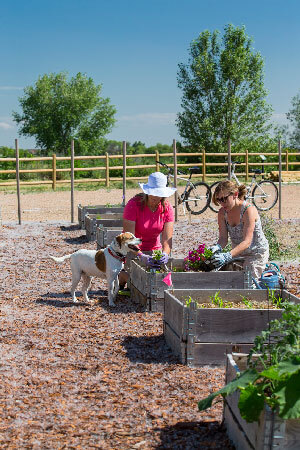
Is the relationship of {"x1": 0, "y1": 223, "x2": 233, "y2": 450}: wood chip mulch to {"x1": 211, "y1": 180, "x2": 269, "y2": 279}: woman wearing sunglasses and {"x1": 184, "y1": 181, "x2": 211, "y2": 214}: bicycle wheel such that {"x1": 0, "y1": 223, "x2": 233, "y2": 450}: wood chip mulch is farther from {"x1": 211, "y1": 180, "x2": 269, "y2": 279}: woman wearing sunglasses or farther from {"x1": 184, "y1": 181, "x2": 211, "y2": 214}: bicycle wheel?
{"x1": 184, "y1": 181, "x2": 211, "y2": 214}: bicycle wheel

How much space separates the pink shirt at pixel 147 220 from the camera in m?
6.37

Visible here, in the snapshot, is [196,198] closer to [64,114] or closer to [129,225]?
[129,225]

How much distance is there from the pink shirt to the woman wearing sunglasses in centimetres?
78

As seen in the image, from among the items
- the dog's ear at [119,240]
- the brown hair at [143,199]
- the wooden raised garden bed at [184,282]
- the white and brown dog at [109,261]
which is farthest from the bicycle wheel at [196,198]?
the wooden raised garden bed at [184,282]

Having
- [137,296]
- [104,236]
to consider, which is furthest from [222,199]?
[104,236]

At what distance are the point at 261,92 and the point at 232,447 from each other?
131ft

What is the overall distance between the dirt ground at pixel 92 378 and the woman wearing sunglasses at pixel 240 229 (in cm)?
91

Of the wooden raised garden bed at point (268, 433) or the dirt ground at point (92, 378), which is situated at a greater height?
the wooden raised garden bed at point (268, 433)

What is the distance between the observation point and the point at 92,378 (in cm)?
425

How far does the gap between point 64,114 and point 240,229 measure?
48154 mm

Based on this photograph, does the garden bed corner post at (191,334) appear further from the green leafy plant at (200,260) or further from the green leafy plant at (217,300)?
the green leafy plant at (200,260)

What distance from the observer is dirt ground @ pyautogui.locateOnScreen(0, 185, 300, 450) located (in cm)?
336

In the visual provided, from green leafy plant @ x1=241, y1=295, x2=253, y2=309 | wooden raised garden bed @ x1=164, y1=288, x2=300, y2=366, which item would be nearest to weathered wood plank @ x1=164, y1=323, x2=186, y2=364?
wooden raised garden bed @ x1=164, y1=288, x2=300, y2=366

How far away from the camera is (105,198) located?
2000 cm
